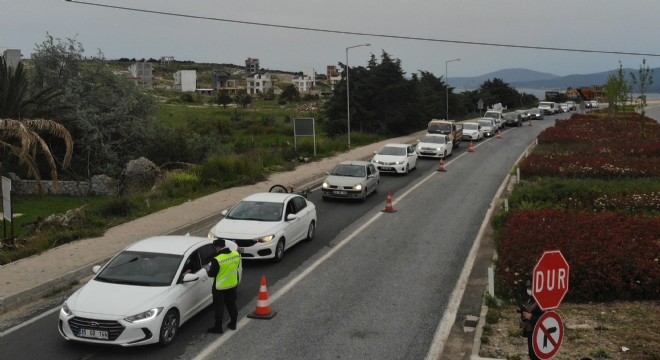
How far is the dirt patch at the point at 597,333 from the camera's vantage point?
342 inches

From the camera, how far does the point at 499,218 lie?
55.4 ft

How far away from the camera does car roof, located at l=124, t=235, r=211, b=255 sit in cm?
1057

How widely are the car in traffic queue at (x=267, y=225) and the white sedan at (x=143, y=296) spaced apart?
252 cm

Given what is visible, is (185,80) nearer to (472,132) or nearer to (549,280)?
(472,132)

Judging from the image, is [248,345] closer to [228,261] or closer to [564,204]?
[228,261]

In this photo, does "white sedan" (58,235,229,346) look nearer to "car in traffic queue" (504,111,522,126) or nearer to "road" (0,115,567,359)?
"road" (0,115,567,359)

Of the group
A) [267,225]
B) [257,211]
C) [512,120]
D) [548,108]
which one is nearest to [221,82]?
[548,108]

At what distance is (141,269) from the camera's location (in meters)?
10.2

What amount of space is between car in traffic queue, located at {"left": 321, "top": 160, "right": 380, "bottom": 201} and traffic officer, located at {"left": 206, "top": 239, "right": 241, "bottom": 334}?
1235 centimetres

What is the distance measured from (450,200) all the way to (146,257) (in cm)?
1449

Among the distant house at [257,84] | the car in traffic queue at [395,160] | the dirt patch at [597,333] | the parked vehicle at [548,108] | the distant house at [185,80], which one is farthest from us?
the distant house at [257,84]

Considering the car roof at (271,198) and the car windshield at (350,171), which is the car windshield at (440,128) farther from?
the car roof at (271,198)

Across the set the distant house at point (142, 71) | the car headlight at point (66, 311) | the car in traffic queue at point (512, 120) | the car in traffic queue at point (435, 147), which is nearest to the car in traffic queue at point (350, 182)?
the car in traffic queue at point (435, 147)

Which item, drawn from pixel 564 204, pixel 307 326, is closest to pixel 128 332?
pixel 307 326
